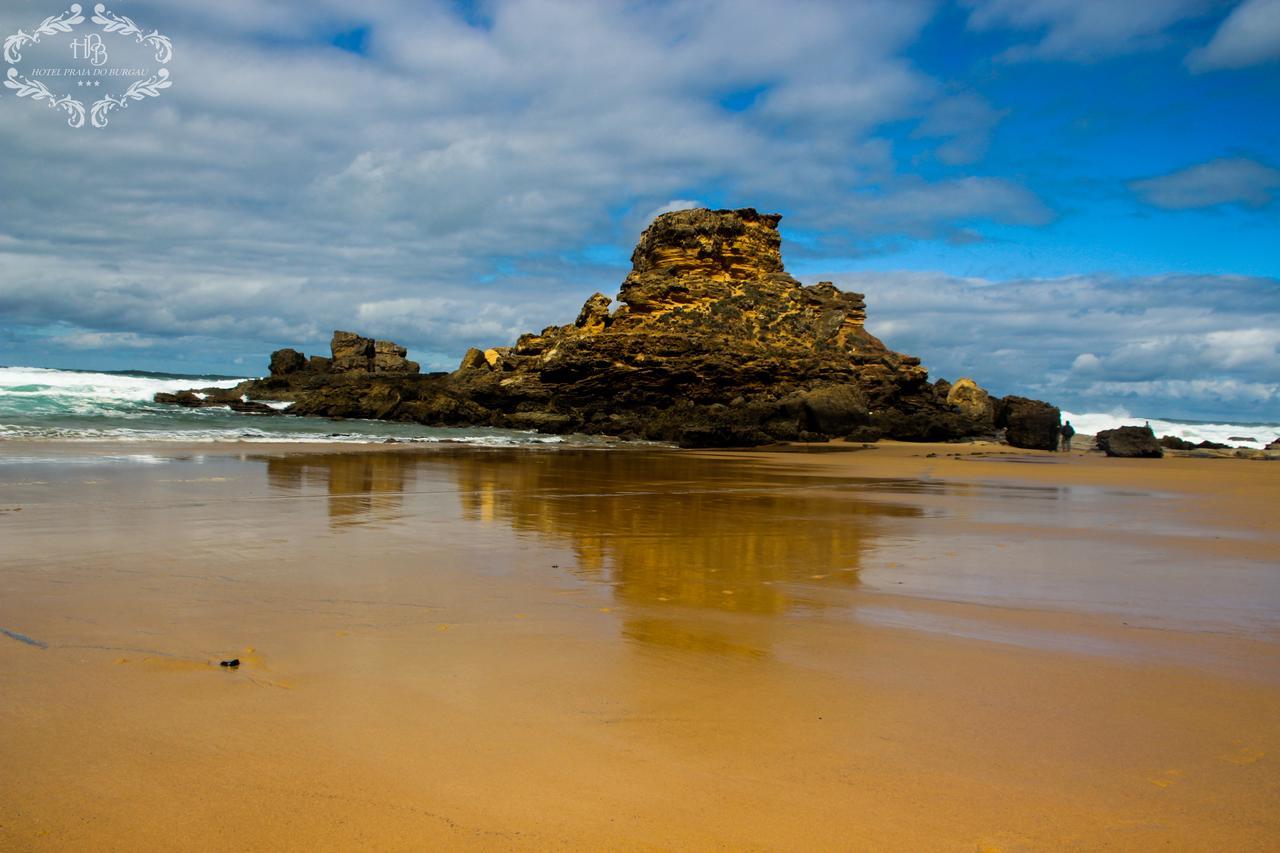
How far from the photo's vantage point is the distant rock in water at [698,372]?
2811cm

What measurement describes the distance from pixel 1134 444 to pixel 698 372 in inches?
607

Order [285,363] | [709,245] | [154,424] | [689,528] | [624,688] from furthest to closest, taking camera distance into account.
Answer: [285,363] < [709,245] < [154,424] < [689,528] < [624,688]

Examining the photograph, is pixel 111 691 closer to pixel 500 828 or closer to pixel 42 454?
pixel 500 828

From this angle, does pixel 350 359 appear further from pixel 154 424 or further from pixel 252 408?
pixel 154 424

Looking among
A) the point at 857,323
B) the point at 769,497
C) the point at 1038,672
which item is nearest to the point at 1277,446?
the point at 857,323

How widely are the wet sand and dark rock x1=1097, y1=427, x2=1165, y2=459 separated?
52.8ft

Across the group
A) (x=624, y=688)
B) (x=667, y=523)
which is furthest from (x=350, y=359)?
(x=624, y=688)

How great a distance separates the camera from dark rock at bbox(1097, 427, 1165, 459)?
66.7 feet

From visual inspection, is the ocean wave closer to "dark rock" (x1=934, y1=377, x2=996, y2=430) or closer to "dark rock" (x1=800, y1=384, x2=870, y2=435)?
"dark rock" (x1=800, y1=384, x2=870, y2=435)

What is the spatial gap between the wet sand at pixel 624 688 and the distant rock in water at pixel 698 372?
65.9 feet

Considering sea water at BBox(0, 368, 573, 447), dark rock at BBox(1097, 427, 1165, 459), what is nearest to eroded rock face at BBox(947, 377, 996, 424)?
dark rock at BBox(1097, 427, 1165, 459)

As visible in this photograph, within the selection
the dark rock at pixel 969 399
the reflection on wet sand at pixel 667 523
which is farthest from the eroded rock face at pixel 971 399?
the reflection on wet sand at pixel 667 523

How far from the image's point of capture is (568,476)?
1193 centimetres

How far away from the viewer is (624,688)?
2674 millimetres
